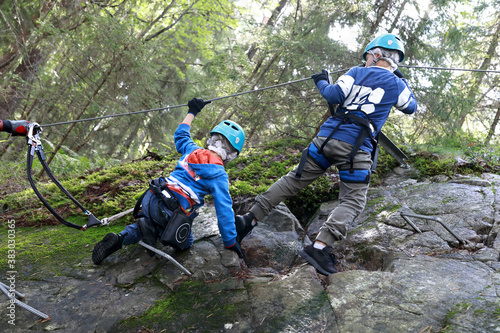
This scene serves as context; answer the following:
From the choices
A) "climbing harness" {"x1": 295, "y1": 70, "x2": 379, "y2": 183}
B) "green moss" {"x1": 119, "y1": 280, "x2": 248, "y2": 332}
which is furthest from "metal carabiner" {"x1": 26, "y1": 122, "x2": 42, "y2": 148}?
"climbing harness" {"x1": 295, "y1": 70, "x2": 379, "y2": 183}

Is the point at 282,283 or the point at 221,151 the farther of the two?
the point at 221,151

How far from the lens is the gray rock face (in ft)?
8.47

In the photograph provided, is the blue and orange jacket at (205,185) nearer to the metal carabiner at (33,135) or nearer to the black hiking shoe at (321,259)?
the black hiking shoe at (321,259)

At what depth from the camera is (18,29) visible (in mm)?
7527

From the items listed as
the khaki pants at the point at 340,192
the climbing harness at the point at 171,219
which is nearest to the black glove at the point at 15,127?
the climbing harness at the point at 171,219

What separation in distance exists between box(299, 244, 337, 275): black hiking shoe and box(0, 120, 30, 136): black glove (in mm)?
3349

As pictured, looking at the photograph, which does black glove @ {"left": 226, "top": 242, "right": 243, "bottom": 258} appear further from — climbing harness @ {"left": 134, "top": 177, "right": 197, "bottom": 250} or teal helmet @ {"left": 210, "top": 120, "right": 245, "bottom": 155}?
teal helmet @ {"left": 210, "top": 120, "right": 245, "bottom": 155}

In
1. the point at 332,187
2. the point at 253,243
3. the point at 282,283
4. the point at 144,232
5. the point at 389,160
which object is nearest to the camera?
the point at 282,283

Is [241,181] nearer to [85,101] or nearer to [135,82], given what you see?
[135,82]

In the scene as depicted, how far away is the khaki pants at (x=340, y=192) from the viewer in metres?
3.61

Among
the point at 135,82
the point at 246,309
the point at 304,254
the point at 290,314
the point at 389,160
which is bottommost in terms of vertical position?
the point at 246,309

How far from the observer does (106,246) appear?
3.42m

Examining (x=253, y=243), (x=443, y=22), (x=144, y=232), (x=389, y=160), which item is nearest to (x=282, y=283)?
(x=253, y=243)

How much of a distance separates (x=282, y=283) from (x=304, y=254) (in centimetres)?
58
